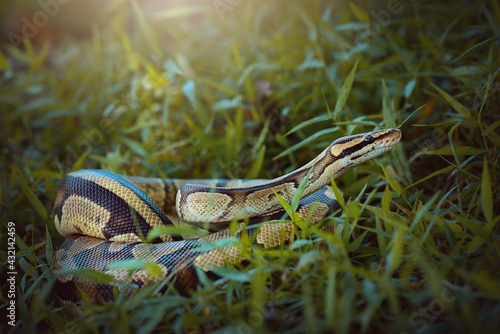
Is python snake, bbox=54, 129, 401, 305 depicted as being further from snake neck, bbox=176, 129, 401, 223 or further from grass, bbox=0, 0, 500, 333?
grass, bbox=0, 0, 500, 333

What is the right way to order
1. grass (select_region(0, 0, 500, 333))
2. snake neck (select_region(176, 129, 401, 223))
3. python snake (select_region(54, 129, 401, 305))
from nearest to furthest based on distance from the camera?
grass (select_region(0, 0, 500, 333)) → python snake (select_region(54, 129, 401, 305)) → snake neck (select_region(176, 129, 401, 223))

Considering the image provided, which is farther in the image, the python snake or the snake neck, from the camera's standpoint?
the snake neck

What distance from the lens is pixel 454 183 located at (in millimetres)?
2936

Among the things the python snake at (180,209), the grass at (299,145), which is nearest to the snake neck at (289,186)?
the python snake at (180,209)

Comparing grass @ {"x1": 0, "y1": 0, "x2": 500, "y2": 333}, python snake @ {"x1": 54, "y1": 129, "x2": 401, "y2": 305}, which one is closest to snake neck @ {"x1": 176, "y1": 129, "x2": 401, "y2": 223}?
python snake @ {"x1": 54, "y1": 129, "x2": 401, "y2": 305}

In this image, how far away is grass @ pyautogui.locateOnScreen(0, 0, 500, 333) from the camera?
1.92m

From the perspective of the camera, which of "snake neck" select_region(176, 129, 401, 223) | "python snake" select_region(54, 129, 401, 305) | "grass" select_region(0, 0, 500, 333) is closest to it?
"grass" select_region(0, 0, 500, 333)

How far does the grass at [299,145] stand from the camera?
192cm

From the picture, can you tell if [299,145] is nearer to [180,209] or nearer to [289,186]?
[289,186]

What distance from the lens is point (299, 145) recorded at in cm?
321

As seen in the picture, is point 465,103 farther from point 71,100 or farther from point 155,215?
point 71,100

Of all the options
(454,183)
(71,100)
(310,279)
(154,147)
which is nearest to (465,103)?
(454,183)

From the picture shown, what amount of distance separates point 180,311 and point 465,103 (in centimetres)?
320

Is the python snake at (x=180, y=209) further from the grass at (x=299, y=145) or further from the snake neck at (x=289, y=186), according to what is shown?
the grass at (x=299, y=145)
